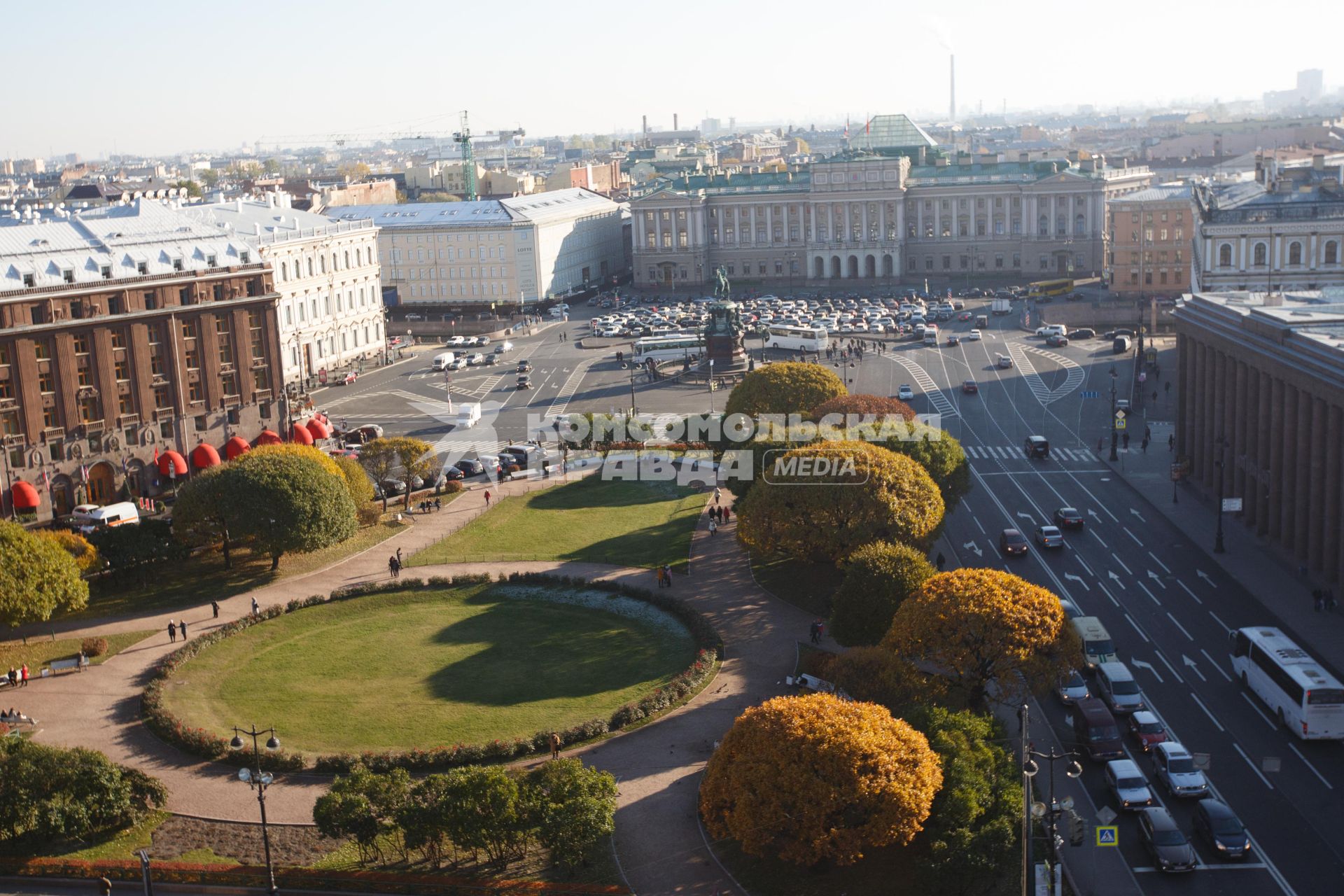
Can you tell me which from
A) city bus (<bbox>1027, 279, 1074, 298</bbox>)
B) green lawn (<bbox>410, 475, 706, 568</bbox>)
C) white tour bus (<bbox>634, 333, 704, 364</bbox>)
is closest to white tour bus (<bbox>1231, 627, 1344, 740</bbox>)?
green lawn (<bbox>410, 475, 706, 568</bbox>)

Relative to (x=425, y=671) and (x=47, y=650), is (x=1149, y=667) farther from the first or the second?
(x=47, y=650)

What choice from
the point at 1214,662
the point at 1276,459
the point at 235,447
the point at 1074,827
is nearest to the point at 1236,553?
the point at 1276,459

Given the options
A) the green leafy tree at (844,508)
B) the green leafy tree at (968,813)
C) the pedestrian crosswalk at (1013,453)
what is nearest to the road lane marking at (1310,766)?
the green leafy tree at (968,813)

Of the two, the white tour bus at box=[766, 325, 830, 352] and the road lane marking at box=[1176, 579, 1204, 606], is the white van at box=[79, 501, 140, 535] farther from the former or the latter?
the white tour bus at box=[766, 325, 830, 352]

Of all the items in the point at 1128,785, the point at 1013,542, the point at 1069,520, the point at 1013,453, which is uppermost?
the point at 1013,542

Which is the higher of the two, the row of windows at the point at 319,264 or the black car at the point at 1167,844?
the row of windows at the point at 319,264

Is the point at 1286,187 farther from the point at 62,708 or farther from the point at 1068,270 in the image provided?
the point at 62,708

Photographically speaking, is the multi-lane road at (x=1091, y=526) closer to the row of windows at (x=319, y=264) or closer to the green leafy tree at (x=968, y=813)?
the green leafy tree at (x=968, y=813)
